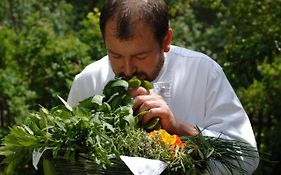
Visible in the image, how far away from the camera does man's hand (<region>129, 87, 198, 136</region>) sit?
2.63 m

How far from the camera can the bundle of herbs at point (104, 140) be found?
2.43 metres

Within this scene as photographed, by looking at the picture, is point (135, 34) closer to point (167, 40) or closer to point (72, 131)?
point (167, 40)

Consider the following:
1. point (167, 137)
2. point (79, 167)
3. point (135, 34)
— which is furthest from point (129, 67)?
point (79, 167)

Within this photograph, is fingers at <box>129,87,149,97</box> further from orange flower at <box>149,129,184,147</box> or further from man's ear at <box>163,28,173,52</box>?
man's ear at <box>163,28,173,52</box>

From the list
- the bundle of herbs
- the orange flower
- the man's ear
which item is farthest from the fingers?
the man's ear

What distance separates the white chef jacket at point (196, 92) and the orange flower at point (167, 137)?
27 cm

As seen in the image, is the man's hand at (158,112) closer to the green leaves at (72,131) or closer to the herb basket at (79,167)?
the green leaves at (72,131)

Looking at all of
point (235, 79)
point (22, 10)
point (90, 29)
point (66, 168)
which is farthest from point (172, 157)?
point (22, 10)

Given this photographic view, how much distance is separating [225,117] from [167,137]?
0.54 meters

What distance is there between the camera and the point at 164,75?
327 centimetres

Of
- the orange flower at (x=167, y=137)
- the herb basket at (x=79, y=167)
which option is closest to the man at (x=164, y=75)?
the orange flower at (x=167, y=137)

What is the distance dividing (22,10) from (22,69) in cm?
225

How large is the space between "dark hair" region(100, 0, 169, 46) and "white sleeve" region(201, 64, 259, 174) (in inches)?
12.3

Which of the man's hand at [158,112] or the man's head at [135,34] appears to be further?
the man's head at [135,34]
